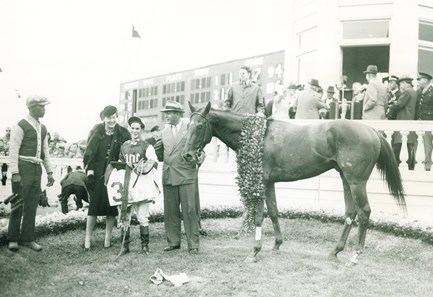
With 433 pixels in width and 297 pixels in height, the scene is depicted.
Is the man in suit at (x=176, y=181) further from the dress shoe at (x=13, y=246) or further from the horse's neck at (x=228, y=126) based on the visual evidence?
the dress shoe at (x=13, y=246)

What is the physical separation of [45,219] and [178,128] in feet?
8.94

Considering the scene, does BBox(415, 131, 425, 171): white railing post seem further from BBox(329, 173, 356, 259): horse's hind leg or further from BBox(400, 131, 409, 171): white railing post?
BBox(329, 173, 356, 259): horse's hind leg

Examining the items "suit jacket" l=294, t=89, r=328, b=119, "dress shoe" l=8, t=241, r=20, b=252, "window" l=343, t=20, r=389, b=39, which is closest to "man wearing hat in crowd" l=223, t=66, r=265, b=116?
"suit jacket" l=294, t=89, r=328, b=119

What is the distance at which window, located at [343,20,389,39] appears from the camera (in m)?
11.5

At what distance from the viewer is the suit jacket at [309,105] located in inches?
397

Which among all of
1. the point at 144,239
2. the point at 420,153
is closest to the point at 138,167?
the point at 144,239

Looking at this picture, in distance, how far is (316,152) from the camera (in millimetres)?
6590

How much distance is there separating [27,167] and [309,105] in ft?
19.6

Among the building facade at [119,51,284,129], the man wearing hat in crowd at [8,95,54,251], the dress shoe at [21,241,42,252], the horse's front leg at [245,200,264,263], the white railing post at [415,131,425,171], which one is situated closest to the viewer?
the man wearing hat in crowd at [8,95,54,251]

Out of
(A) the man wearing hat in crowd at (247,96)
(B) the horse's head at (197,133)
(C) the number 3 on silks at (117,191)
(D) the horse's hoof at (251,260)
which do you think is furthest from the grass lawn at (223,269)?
(A) the man wearing hat in crowd at (247,96)

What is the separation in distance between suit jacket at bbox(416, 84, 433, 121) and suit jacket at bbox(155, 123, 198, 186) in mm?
4924

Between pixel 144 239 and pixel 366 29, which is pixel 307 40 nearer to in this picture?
pixel 366 29

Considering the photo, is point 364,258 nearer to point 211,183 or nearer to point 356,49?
point 211,183

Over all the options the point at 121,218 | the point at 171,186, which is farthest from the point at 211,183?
the point at 121,218
